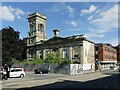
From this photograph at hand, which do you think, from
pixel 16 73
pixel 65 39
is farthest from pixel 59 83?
pixel 65 39

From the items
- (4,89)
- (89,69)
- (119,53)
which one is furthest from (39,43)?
(4,89)

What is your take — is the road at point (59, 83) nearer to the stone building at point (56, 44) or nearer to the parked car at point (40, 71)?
the parked car at point (40, 71)

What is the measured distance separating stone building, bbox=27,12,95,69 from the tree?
34.8 ft

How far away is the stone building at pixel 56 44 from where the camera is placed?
72.7 metres

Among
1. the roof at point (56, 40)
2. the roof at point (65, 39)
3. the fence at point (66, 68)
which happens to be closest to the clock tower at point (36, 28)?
the roof at point (56, 40)

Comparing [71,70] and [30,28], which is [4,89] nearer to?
[71,70]

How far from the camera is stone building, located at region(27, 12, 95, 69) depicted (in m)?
72.7

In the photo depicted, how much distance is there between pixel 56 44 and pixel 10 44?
1504 cm

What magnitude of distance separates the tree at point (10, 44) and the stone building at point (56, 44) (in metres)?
10.6

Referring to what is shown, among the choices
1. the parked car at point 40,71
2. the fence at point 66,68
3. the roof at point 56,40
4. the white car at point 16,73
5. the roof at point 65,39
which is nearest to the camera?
the white car at point 16,73

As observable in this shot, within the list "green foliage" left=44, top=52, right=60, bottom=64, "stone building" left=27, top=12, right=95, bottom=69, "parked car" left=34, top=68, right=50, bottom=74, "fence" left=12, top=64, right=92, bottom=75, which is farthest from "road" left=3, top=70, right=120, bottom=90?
"stone building" left=27, top=12, right=95, bottom=69

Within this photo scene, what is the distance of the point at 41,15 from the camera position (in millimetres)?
89438

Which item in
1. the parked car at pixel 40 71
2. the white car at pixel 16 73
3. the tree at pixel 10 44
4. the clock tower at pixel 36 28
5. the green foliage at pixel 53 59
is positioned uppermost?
the clock tower at pixel 36 28

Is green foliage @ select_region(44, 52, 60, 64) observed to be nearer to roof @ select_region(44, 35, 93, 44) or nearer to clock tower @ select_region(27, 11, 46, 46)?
roof @ select_region(44, 35, 93, 44)
